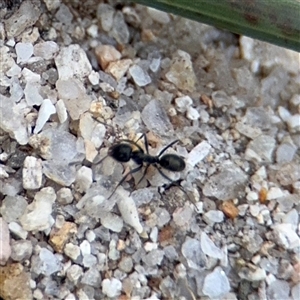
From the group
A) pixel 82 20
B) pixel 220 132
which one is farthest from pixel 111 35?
pixel 220 132

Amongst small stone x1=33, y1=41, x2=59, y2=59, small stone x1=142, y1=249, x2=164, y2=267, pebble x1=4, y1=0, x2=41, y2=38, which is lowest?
small stone x1=142, y1=249, x2=164, y2=267

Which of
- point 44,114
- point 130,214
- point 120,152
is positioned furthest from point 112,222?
point 44,114

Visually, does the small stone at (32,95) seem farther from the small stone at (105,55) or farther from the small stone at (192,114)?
the small stone at (192,114)

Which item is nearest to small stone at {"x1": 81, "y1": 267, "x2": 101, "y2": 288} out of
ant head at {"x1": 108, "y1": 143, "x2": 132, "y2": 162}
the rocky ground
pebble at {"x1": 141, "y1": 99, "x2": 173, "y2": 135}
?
the rocky ground

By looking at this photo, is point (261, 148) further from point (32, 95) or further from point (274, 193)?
point (32, 95)

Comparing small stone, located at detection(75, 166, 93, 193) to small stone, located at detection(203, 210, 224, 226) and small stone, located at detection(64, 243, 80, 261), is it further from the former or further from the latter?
small stone, located at detection(203, 210, 224, 226)

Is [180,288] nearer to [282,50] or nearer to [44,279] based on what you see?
[44,279]
